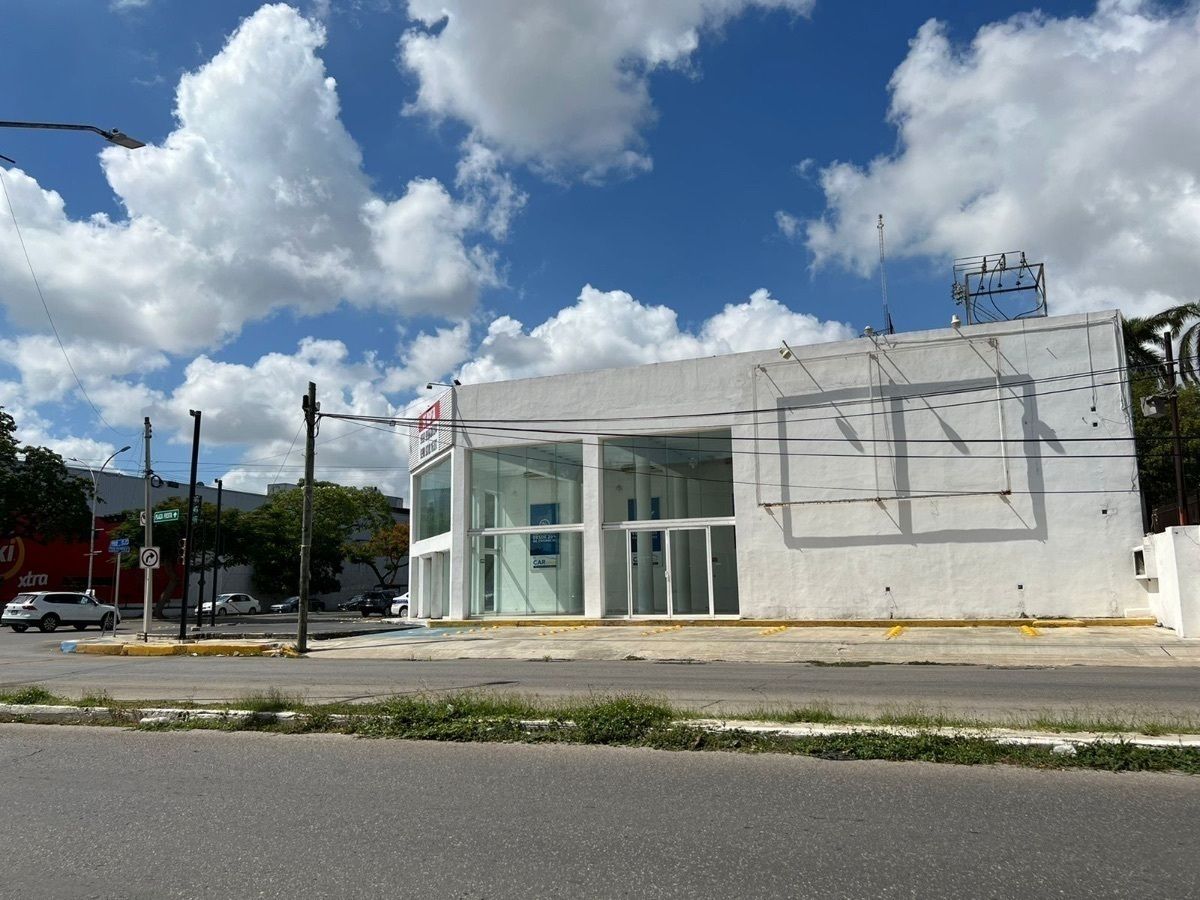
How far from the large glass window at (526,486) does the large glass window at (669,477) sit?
1.25 metres

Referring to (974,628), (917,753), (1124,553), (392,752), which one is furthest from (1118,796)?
(1124,553)

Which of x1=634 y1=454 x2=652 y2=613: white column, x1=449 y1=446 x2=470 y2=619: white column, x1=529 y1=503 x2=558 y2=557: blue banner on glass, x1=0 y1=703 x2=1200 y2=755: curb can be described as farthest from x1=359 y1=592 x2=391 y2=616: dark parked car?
x1=0 y1=703 x2=1200 y2=755: curb

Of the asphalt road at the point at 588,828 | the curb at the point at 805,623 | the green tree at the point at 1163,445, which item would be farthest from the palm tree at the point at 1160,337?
the asphalt road at the point at 588,828

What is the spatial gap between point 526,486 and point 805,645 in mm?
13078

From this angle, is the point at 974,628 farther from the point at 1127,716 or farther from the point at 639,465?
the point at 1127,716

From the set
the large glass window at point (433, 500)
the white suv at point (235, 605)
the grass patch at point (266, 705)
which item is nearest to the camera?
the grass patch at point (266, 705)

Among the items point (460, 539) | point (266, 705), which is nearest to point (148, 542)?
point (460, 539)

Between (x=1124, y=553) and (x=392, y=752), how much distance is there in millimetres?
20549

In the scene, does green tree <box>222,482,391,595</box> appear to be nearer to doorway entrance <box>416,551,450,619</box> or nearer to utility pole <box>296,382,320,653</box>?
doorway entrance <box>416,551,450,619</box>

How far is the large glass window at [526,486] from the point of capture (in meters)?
28.6

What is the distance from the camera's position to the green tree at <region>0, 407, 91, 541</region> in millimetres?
44406

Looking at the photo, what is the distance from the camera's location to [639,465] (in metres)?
27.7

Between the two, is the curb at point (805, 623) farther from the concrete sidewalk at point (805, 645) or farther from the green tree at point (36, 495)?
the green tree at point (36, 495)

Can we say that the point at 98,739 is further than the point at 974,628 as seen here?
No
